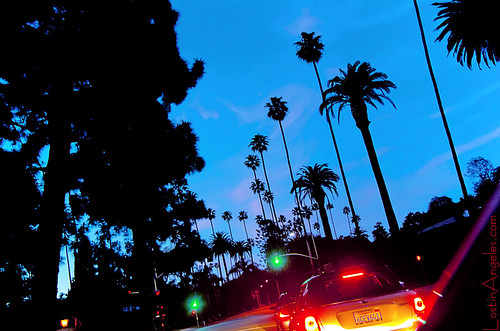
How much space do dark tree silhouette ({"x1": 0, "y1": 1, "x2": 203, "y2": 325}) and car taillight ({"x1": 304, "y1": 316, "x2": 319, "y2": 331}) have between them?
18.3ft

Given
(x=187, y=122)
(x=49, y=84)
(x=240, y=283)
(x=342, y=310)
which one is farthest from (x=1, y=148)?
(x=240, y=283)

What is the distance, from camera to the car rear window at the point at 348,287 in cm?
486

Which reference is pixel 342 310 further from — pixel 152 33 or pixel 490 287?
pixel 152 33

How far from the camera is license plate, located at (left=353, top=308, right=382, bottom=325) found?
4445 mm

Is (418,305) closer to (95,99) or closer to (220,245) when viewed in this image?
(95,99)

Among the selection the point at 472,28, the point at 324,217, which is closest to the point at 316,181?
the point at 324,217

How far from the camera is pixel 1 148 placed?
33.2 feet

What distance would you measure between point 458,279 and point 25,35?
1123 cm

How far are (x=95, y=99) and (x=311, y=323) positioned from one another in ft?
33.1

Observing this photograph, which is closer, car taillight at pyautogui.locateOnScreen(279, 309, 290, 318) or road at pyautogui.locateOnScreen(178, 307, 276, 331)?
car taillight at pyautogui.locateOnScreen(279, 309, 290, 318)

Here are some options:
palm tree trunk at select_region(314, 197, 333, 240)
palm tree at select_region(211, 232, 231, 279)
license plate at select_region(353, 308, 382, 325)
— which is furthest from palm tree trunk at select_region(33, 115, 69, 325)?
palm tree at select_region(211, 232, 231, 279)

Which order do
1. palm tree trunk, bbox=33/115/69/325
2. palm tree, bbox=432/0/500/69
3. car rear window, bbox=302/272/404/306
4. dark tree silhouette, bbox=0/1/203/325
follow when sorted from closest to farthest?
car rear window, bbox=302/272/404/306, palm tree trunk, bbox=33/115/69/325, dark tree silhouette, bbox=0/1/203/325, palm tree, bbox=432/0/500/69

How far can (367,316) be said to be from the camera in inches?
176

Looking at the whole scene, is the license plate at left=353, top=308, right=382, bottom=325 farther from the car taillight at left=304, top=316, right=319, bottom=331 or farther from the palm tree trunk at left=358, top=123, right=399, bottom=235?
the palm tree trunk at left=358, top=123, right=399, bottom=235
